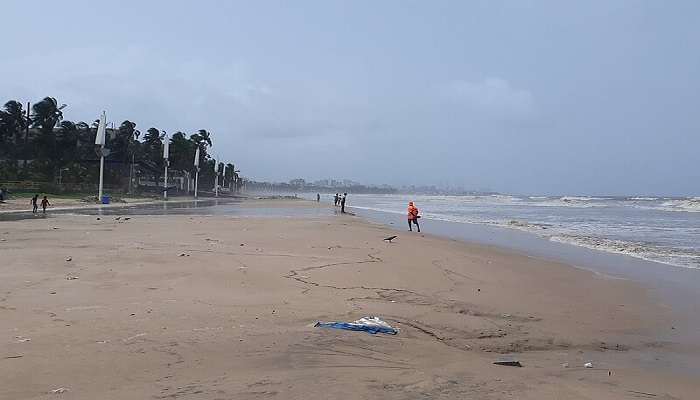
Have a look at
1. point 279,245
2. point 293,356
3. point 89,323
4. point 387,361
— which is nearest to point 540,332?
point 387,361

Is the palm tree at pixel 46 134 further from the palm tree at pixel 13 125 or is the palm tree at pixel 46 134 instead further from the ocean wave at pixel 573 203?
the ocean wave at pixel 573 203

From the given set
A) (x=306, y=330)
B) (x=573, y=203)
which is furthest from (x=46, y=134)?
(x=573, y=203)

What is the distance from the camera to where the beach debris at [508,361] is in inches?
210

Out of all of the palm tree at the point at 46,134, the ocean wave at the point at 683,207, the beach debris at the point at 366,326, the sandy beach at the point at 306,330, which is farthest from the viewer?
the palm tree at the point at 46,134

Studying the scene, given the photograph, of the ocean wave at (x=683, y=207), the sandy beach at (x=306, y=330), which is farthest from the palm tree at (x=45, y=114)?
the ocean wave at (x=683, y=207)

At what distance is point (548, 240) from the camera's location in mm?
23125

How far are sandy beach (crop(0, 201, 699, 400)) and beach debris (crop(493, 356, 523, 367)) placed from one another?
133 mm

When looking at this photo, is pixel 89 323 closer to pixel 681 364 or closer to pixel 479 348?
pixel 479 348

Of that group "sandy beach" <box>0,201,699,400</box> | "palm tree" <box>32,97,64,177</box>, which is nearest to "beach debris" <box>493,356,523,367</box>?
"sandy beach" <box>0,201,699,400</box>

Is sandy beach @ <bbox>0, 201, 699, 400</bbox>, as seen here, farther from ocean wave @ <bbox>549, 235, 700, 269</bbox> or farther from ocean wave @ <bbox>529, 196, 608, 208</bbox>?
ocean wave @ <bbox>529, 196, 608, 208</bbox>

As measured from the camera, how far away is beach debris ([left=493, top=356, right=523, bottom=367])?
5.34 meters

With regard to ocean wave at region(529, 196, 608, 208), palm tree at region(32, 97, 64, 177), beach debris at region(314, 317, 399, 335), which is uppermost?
palm tree at region(32, 97, 64, 177)

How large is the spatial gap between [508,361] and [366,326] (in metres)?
1.65

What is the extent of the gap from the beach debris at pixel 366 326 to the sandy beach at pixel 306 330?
0.16 meters
